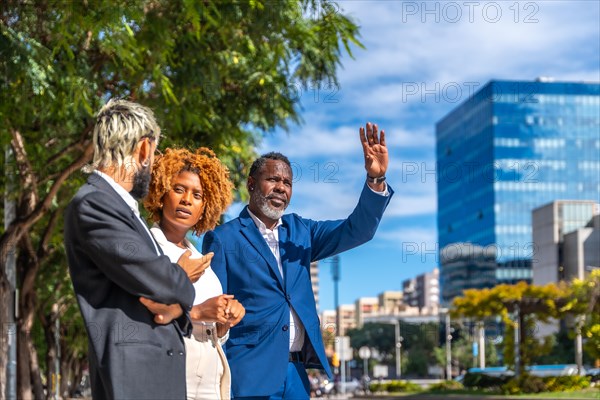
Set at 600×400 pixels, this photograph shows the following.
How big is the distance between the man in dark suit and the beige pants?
488 mm

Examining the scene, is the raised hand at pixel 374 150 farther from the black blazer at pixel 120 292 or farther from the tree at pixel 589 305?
the tree at pixel 589 305

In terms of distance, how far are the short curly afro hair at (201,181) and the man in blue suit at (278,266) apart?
770mm

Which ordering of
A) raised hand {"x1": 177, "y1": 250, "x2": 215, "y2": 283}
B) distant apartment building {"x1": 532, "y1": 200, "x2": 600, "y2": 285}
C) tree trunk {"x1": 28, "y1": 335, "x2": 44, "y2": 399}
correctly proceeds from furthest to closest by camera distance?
distant apartment building {"x1": 532, "y1": 200, "x2": 600, "y2": 285} < tree trunk {"x1": 28, "y1": 335, "x2": 44, "y2": 399} < raised hand {"x1": 177, "y1": 250, "x2": 215, "y2": 283}

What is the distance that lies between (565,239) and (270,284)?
Result: 111 meters

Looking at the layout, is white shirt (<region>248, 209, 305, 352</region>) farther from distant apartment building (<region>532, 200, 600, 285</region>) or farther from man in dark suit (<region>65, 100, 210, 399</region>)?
distant apartment building (<region>532, 200, 600, 285</region>)

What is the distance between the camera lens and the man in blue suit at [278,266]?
529 cm

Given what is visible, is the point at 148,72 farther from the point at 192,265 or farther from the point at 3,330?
the point at 192,265

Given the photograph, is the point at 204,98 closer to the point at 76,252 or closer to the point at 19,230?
the point at 19,230

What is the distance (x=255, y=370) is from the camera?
17.2 feet

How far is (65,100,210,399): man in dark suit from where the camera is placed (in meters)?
3.45

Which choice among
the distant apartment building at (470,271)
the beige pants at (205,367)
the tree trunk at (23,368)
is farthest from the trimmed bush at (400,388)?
the distant apartment building at (470,271)

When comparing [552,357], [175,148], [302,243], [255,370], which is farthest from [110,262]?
[552,357]

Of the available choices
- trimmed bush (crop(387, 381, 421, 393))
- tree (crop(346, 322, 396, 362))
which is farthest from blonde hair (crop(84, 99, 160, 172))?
tree (crop(346, 322, 396, 362))

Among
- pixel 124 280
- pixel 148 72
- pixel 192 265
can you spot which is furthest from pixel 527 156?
pixel 124 280
